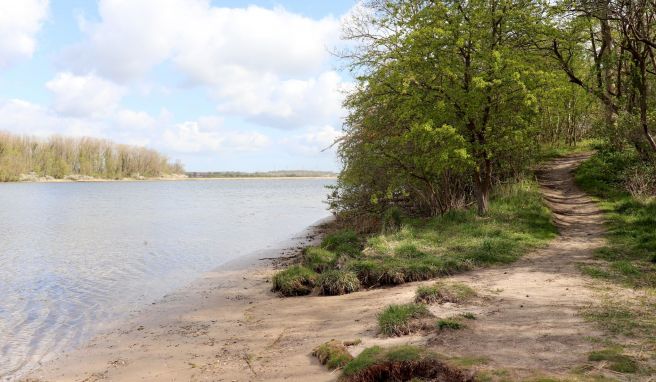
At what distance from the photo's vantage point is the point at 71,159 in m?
114

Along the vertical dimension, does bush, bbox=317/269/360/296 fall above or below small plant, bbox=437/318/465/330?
below

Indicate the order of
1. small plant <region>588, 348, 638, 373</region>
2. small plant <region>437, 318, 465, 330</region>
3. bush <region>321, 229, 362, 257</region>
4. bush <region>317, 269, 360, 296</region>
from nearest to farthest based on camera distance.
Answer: small plant <region>588, 348, 638, 373</region> < small plant <region>437, 318, 465, 330</region> < bush <region>317, 269, 360, 296</region> < bush <region>321, 229, 362, 257</region>

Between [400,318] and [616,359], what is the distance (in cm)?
281

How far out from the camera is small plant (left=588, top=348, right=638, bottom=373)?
16.1 ft

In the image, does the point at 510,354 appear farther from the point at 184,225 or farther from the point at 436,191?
the point at 184,225

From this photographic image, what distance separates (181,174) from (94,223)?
127m

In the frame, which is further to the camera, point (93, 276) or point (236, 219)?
point (236, 219)

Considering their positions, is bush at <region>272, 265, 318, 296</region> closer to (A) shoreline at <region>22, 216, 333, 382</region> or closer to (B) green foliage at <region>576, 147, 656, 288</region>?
(A) shoreline at <region>22, 216, 333, 382</region>

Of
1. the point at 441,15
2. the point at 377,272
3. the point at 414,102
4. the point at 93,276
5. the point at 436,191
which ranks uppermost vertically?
the point at 441,15

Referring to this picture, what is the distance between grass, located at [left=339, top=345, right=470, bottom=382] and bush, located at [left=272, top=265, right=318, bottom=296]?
522 centimetres

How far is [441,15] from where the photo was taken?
14.0 m

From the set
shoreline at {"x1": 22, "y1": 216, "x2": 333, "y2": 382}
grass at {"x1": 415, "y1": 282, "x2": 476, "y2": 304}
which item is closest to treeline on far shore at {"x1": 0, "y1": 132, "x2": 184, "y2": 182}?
shoreline at {"x1": 22, "y1": 216, "x2": 333, "y2": 382}

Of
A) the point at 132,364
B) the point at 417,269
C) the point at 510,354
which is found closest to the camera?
the point at 510,354

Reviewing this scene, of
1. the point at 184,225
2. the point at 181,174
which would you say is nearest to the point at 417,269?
the point at 184,225
